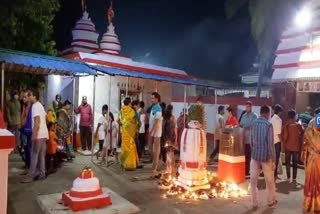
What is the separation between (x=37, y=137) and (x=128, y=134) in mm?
2393

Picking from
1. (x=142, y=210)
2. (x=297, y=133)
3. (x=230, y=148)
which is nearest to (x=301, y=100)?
(x=297, y=133)

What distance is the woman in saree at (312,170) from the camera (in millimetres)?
6344

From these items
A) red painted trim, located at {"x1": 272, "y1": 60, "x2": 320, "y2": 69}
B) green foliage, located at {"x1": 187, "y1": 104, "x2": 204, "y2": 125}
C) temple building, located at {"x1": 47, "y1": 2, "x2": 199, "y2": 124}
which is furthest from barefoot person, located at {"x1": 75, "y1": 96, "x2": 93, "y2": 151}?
red painted trim, located at {"x1": 272, "y1": 60, "x2": 320, "y2": 69}

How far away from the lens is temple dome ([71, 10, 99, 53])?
772 inches

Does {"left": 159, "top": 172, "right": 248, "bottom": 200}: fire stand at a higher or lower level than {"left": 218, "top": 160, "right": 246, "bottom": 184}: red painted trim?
lower

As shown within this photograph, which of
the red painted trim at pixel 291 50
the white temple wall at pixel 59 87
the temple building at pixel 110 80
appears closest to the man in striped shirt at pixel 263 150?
the temple building at pixel 110 80

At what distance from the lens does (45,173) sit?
8609 millimetres

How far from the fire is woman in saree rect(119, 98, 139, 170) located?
156 cm

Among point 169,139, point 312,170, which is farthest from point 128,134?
point 312,170

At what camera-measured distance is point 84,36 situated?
65.4 feet

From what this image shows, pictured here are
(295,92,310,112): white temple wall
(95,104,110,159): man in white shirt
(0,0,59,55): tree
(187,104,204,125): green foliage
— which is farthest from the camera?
(295,92,310,112): white temple wall

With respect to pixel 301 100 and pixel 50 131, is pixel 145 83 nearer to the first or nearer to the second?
pixel 301 100

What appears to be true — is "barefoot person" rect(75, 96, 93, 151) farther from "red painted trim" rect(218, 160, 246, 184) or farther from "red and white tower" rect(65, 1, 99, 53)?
"red and white tower" rect(65, 1, 99, 53)

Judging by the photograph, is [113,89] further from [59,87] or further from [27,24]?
[27,24]
